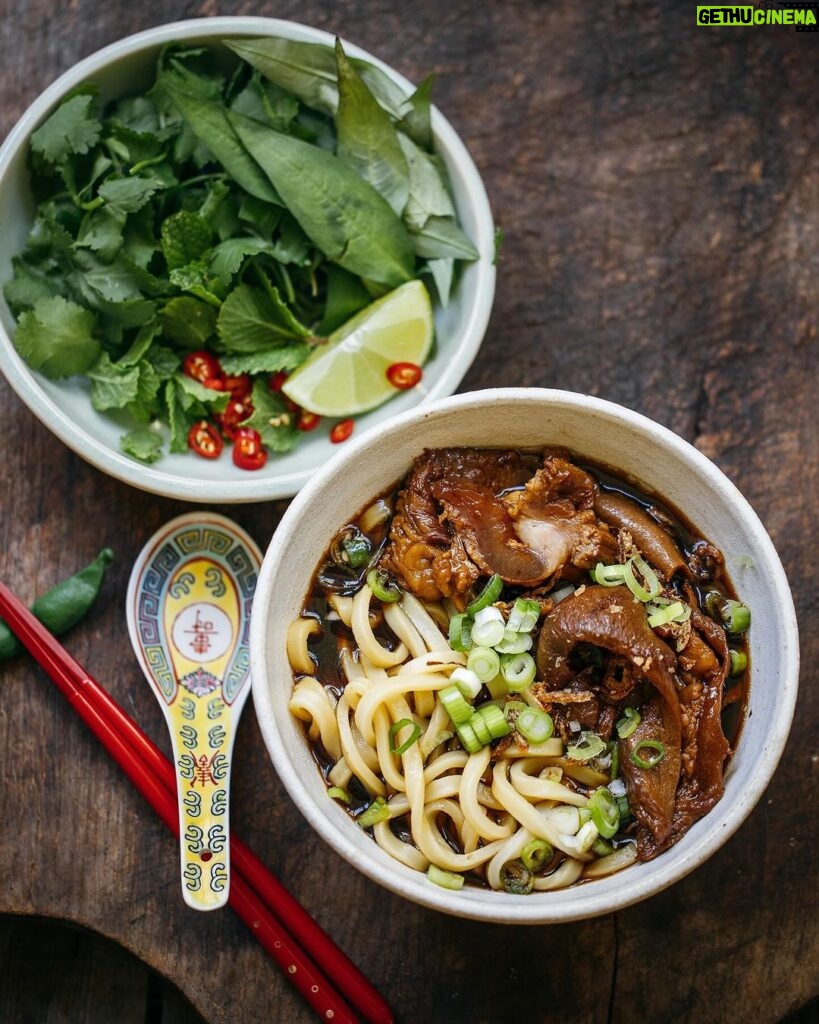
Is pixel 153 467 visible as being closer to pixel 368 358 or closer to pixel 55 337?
pixel 55 337

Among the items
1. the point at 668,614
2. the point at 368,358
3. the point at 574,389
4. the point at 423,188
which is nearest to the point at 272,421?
the point at 368,358

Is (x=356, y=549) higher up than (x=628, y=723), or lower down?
higher up

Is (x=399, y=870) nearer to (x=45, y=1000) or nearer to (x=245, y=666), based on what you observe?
(x=245, y=666)

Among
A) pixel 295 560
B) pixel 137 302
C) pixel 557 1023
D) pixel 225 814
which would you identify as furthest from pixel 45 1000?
pixel 137 302

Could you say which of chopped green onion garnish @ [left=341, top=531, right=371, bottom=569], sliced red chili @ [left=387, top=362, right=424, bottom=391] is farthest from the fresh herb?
chopped green onion garnish @ [left=341, top=531, right=371, bottom=569]

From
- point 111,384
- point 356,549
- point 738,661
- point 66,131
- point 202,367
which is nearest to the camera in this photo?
point 738,661

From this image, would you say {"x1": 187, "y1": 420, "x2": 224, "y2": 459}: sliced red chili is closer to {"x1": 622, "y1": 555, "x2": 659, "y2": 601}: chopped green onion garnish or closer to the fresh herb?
the fresh herb
